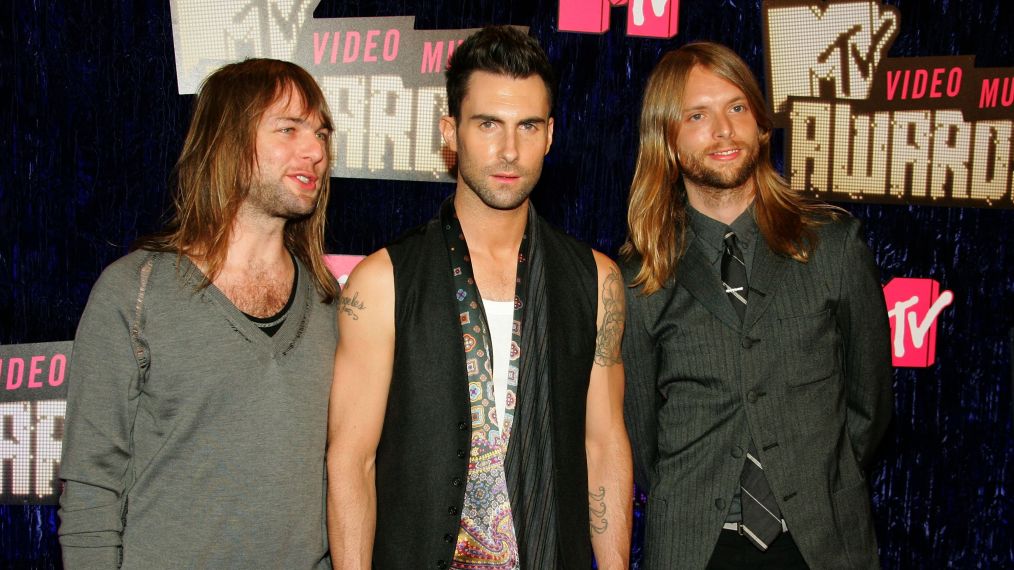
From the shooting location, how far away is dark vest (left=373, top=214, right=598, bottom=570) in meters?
2.12

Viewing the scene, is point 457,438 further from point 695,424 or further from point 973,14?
point 973,14

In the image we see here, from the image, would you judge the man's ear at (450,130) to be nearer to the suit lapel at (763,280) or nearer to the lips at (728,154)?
the lips at (728,154)

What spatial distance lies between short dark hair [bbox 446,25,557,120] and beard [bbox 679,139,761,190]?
0.44 m

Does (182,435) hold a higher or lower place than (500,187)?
lower

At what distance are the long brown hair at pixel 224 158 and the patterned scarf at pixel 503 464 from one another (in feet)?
1.38

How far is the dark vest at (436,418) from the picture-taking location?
6.97 ft

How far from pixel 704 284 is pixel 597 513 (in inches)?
26.4

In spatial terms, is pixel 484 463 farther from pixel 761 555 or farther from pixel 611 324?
pixel 761 555

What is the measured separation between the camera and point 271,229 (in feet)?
7.53

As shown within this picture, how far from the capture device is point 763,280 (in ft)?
7.72

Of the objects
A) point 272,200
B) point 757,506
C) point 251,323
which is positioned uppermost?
point 272,200

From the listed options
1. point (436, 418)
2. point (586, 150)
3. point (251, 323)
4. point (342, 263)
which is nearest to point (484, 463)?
point (436, 418)

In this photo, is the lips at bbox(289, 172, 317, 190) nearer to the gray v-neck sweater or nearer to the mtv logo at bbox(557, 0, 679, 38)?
the gray v-neck sweater

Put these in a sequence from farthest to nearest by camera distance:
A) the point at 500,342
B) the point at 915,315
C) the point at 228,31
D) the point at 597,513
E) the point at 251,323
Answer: the point at 915,315
the point at 228,31
the point at 597,513
the point at 500,342
the point at 251,323
